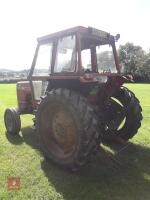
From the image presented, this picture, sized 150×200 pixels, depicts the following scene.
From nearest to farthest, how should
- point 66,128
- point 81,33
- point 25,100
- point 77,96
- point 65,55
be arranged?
1. point 77,96
2. point 66,128
3. point 81,33
4. point 65,55
5. point 25,100

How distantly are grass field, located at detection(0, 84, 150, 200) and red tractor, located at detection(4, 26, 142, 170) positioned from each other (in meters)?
0.28

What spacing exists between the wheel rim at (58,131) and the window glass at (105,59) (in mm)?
1587

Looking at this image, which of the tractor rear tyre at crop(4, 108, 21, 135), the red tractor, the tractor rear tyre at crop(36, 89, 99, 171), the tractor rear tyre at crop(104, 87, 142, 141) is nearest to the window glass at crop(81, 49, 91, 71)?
the red tractor

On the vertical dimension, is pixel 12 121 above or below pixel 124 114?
below

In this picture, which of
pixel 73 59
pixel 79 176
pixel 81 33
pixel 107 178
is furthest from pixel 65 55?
pixel 107 178

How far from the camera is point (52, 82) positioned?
5.28 meters

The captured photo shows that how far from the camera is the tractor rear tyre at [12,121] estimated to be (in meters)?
6.77

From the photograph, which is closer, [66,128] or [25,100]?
[66,128]

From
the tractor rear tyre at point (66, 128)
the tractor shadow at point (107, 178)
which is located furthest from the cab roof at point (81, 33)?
the tractor shadow at point (107, 178)

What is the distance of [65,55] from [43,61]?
2.53ft

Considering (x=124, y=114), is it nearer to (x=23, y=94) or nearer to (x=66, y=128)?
(x=66, y=128)

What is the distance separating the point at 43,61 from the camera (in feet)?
18.9

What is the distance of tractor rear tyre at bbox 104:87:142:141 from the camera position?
5766 mm

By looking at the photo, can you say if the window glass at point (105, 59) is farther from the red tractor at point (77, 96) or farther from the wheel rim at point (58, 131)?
the wheel rim at point (58, 131)
